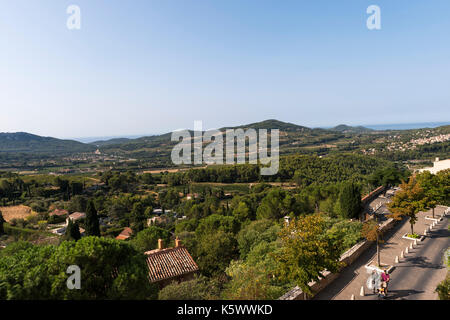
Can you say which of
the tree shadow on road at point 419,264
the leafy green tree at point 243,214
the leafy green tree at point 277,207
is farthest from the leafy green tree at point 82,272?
the leafy green tree at point 243,214

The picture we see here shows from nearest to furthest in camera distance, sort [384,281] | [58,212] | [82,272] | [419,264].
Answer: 1. [82,272]
2. [384,281]
3. [419,264]
4. [58,212]

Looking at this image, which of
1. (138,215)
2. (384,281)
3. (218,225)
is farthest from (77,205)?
(384,281)

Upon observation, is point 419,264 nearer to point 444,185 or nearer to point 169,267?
point 169,267

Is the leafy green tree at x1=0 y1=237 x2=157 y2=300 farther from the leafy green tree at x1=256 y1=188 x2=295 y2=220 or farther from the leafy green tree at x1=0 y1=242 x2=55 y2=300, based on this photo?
the leafy green tree at x1=256 y1=188 x2=295 y2=220

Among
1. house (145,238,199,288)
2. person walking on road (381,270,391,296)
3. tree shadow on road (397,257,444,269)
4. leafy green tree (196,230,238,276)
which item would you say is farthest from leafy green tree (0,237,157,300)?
tree shadow on road (397,257,444,269)

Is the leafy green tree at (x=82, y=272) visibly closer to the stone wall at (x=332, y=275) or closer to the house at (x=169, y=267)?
the house at (x=169, y=267)
